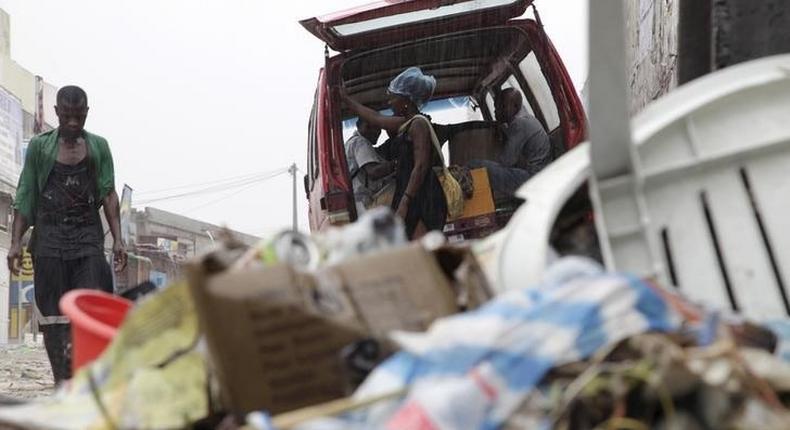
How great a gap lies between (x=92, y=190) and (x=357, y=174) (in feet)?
5.34

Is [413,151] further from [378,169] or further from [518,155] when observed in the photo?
[518,155]

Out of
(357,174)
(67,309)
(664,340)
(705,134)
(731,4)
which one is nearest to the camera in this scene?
(664,340)

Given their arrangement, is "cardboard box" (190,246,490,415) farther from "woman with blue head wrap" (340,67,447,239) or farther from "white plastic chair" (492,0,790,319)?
"woman with blue head wrap" (340,67,447,239)

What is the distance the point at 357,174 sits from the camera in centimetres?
583

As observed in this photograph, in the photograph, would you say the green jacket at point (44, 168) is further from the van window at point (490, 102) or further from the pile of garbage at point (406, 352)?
the pile of garbage at point (406, 352)

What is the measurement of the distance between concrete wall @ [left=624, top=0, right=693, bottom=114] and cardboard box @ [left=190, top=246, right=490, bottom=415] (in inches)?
177

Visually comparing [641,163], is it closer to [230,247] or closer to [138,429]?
[230,247]

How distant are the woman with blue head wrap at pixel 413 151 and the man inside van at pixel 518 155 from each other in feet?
1.18

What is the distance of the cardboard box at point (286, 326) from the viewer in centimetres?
140

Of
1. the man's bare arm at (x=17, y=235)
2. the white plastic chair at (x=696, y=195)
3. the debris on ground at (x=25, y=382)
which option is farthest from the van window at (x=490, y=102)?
the white plastic chair at (x=696, y=195)

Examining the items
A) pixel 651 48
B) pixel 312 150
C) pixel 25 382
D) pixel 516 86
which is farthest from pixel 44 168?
pixel 651 48

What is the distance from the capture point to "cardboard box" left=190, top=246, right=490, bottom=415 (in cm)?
140

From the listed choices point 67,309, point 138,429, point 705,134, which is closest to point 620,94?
point 705,134

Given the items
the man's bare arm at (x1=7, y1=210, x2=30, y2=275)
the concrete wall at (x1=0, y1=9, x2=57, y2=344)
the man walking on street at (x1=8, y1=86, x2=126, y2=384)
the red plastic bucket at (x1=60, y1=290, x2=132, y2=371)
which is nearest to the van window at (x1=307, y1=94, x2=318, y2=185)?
the man walking on street at (x1=8, y1=86, x2=126, y2=384)
